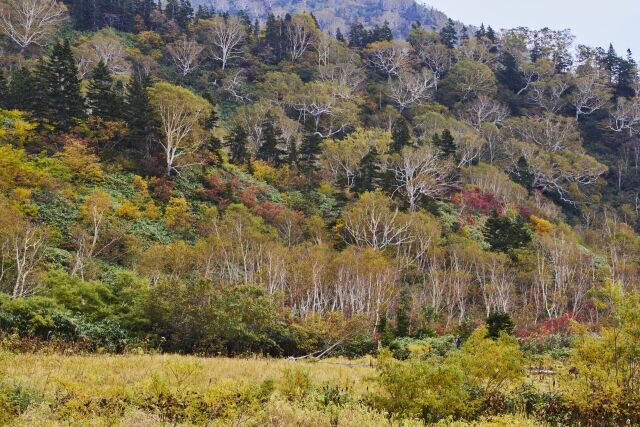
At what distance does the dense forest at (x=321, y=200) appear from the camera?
53.7 feet

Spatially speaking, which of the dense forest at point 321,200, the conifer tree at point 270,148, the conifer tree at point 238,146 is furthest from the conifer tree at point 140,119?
the conifer tree at point 270,148

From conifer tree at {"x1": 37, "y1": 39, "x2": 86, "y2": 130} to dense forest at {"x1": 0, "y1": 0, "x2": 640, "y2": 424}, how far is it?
157mm

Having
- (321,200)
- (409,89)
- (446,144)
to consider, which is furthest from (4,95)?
(409,89)

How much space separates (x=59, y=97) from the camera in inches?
1585

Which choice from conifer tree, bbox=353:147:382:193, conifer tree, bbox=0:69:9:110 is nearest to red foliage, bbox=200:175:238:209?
conifer tree, bbox=353:147:382:193

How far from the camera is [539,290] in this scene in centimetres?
3825

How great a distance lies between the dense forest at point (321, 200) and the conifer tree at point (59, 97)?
16 cm

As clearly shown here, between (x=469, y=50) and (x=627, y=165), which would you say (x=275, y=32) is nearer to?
(x=469, y=50)

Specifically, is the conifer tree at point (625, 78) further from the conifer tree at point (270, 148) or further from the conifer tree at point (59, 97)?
the conifer tree at point (59, 97)

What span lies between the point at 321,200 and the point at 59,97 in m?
25.6

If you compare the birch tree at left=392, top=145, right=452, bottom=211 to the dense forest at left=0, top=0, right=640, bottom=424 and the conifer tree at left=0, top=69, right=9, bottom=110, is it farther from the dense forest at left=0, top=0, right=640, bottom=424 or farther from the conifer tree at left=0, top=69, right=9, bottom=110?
the conifer tree at left=0, top=69, right=9, bottom=110

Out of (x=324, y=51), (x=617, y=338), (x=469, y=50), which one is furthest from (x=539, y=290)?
(x=469, y=50)

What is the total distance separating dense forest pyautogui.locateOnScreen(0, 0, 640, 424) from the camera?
1638cm

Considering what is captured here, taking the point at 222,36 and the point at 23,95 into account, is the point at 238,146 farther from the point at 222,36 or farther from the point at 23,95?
the point at 222,36
